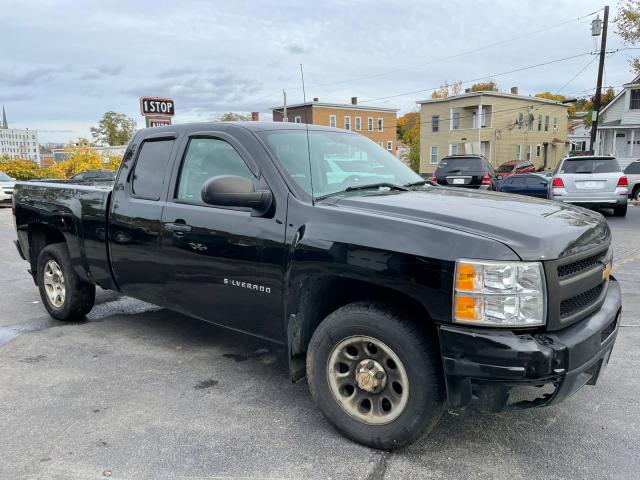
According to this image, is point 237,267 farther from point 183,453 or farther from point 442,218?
point 442,218

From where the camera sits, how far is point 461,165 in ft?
45.5

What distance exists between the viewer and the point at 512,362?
7.92 ft

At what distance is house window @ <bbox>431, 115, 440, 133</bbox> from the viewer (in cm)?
4397

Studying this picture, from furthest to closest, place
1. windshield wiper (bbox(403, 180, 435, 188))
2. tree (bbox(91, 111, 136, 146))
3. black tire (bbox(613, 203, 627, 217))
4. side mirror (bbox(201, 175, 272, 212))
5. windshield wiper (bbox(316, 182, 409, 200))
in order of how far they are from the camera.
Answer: tree (bbox(91, 111, 136, 146))
black tire (bbox(613, 203, 627, 217))
windshield wiper (bbox(403, 180, 435, 188))
windshield wiper (bbox(316, 182, 409, 200))
side mirror (bbox(201, 175, 272, 212))

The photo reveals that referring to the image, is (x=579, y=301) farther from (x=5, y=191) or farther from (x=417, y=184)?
(x=5, y=191)

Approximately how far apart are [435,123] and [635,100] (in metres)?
15.1

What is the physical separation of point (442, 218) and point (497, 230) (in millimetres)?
290

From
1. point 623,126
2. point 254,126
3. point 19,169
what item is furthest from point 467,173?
point 623,126

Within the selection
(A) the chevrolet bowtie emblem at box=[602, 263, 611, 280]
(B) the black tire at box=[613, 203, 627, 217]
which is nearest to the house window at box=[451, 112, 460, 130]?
(B) the black tire at box=[613, 203, 627, 217]

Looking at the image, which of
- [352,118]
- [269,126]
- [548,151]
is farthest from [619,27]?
[269,126]

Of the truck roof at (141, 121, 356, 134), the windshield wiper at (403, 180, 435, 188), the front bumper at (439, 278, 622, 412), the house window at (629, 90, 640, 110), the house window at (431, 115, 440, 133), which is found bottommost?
the front bumper at (439, 278, 622, 412)

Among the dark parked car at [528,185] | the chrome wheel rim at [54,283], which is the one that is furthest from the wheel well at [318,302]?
the dark parked car at [528,185]

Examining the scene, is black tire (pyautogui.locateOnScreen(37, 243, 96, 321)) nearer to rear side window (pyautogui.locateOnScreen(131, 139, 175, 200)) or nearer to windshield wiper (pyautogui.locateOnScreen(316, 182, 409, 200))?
rear side window (pyautogui.locateOnScreen(131, 139, 175, 200))

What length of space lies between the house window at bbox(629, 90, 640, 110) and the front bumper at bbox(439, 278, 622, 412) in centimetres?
3652
